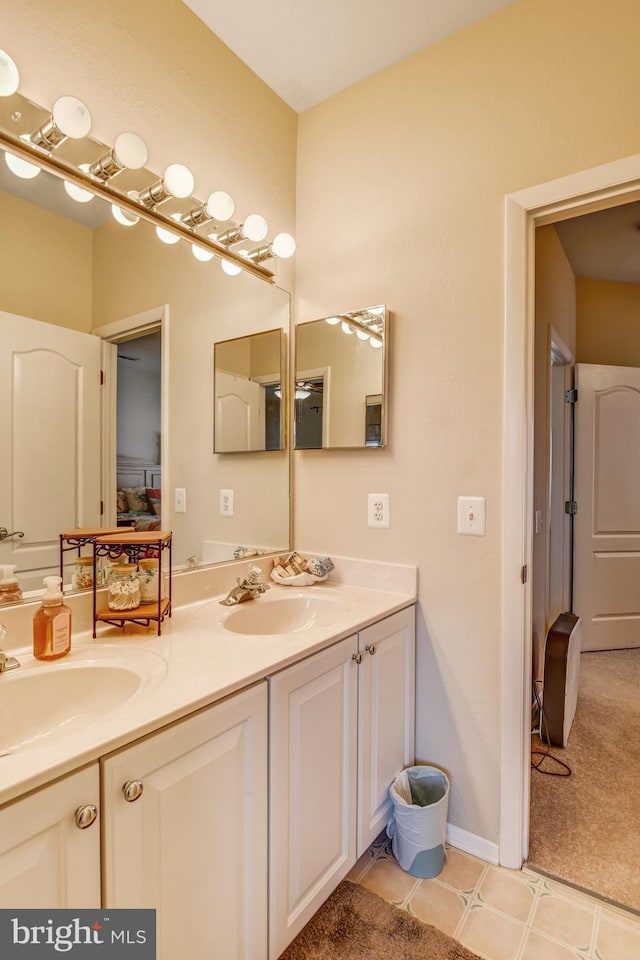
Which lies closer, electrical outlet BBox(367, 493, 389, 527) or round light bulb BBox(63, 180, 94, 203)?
round light bulb BBox(63, 180, 94, 203)

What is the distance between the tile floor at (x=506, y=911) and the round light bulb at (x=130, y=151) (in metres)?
2.11

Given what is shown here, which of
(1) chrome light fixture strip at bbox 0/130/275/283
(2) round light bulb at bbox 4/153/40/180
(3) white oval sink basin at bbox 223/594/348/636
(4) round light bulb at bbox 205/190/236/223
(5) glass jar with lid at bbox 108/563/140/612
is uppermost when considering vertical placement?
(4) round light bulb at bbox 205/190/236/223

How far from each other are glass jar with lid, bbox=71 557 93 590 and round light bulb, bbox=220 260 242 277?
1.07m

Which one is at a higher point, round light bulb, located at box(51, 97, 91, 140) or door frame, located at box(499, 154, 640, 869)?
round light bulb, located at box(51, 97, 91, 140)

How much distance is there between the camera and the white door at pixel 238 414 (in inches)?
67.1

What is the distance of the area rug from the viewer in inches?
46.0

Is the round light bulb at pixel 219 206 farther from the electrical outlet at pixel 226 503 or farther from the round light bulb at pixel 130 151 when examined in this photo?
the electrical outlet at pixel 226 503

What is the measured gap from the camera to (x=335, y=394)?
181cm

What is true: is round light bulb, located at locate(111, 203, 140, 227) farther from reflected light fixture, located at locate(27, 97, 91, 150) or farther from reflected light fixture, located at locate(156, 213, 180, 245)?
reflected light fixture, located at locate(27, 97, 91, 150)

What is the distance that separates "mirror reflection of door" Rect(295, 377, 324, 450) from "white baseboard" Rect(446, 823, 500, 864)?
4.57 feet

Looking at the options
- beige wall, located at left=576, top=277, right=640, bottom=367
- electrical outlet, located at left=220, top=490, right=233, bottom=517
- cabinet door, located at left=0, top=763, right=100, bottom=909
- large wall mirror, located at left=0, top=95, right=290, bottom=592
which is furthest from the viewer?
beige wall, located at left=576, top=277, right=640, bottom=367

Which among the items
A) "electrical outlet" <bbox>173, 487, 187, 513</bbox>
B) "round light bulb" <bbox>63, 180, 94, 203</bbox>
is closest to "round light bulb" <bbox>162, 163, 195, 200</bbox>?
"round light bulb" <bbox>63, 180, 94, 203</bbox>

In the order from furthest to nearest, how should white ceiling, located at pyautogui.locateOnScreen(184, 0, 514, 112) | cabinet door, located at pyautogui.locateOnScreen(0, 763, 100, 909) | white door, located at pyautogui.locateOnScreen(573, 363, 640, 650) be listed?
1. white door, located at pyautogui.locateOnScreen(573, 363, 640, 650)
2. white ceiling, located at pyautogui.locateOnScreen(184, 0, 514, 112)
3. cabinet door, located at pyautogui.locateOnScreen(0, 763, 100, 909)

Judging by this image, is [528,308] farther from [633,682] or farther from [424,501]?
[633,682]
